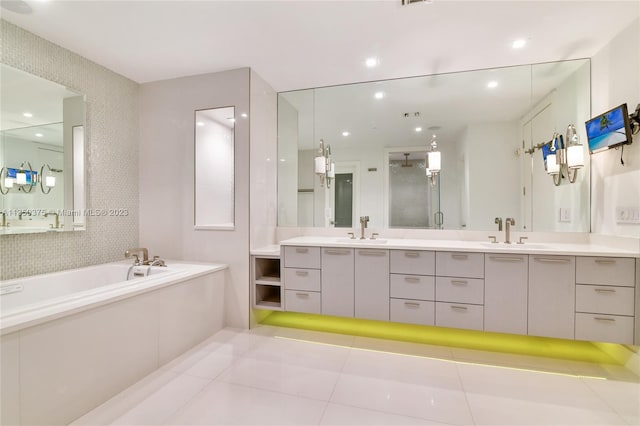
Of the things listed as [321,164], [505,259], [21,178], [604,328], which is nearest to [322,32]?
[321,164]

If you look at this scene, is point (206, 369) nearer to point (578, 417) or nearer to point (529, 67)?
point (578, 417)

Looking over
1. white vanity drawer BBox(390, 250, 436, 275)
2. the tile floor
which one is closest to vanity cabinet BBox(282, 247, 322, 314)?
the tile floor

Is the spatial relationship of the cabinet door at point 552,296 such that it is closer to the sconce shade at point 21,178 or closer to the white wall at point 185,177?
the white wall at point 185,177

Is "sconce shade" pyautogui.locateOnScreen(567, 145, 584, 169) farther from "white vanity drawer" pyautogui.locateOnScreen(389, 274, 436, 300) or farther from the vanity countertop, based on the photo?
"white vanity drawer" pyautogui.locateOnScreen(389, 274, 436, 300)

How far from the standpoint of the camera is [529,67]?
258cm

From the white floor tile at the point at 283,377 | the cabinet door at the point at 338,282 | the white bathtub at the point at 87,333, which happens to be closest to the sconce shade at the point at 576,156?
the cabinet door at the point at 338,282

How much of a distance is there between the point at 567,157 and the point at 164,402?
11.7 feet

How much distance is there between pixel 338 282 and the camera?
2.48m

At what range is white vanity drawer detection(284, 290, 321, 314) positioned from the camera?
2.55 meters

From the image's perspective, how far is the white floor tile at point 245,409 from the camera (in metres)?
1.50

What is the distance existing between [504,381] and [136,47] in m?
3.92

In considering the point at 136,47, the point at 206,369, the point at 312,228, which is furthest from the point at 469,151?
the point at 136,47

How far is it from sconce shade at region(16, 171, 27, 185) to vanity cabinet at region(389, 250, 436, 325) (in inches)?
118

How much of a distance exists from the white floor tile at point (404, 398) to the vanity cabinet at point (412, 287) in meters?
0.56
